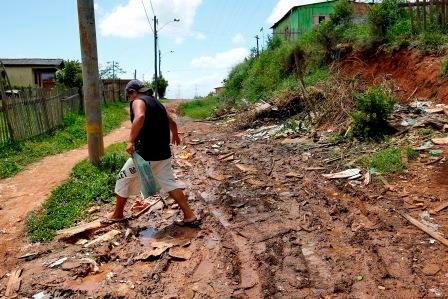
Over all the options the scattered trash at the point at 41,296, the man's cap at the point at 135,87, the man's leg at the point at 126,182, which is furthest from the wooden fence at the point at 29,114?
the scattered trash at the point at 41,296

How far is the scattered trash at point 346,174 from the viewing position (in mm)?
6805

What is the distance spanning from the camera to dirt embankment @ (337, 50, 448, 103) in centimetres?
1066

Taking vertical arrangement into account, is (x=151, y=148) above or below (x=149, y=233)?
above

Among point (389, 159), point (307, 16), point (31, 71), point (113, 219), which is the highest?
point (307, 16)

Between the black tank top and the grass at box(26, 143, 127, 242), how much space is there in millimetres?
1487

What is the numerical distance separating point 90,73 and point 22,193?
2.44 m

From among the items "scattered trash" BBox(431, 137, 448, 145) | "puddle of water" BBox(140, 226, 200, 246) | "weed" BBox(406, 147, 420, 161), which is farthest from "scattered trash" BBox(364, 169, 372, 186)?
"puddle of water" BBox(140, 226, 200, 246)

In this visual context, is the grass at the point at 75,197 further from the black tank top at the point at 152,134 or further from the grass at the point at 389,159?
the grass at the point at 389,159

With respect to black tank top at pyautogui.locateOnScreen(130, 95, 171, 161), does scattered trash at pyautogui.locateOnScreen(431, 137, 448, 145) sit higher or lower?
lower

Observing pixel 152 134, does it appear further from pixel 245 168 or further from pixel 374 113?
pixel 374 113

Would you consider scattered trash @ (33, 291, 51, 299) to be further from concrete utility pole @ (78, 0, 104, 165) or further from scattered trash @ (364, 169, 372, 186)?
scattered trash @ (364, 169, 372, 186)

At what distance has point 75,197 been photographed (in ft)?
20.7

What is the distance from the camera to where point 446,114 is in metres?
9.00

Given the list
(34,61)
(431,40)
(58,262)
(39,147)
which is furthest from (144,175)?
(34,61)
